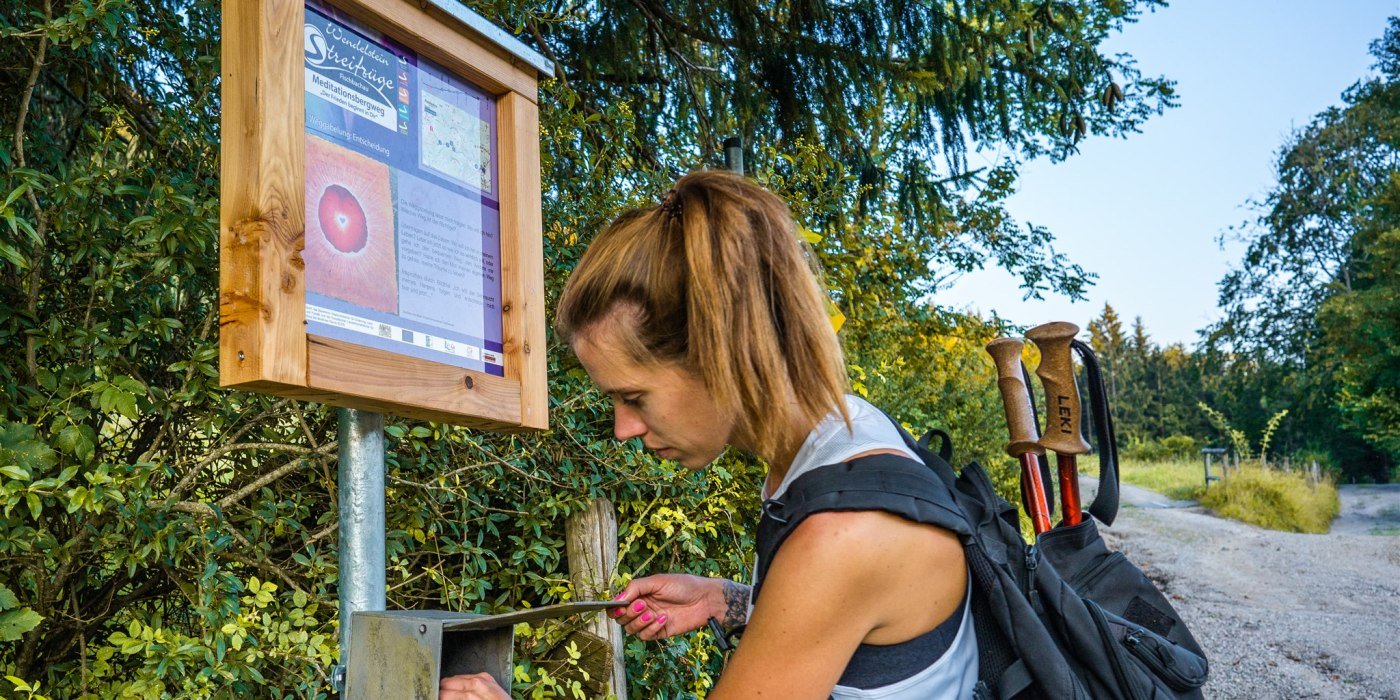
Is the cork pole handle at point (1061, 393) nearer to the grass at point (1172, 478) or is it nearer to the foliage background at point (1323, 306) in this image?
the grass at point (1172, 478)

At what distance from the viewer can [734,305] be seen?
151cm

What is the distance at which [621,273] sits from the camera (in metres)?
1.68

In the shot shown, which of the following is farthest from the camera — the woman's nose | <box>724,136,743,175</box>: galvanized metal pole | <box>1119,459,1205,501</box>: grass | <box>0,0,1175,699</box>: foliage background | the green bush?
<box>1119,459,1205,501</box>: grass

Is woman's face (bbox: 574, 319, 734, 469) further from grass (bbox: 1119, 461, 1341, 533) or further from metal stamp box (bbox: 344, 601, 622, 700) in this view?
grass (bbox: 1119, 461, 1341, 533)

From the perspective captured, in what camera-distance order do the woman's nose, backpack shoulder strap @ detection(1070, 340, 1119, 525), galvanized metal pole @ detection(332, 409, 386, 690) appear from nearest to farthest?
galvanized metal pole @ detection(332, 409, 386, 690), the woman's nose, backpack shoulder strap @ detection(1070, 340, 1119, 525)

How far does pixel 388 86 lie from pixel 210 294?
1.29 meters

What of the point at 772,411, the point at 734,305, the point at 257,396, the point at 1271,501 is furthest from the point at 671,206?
the point at 1271,501

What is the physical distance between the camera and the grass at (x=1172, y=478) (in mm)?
20828

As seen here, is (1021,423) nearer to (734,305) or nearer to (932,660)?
(932,660)

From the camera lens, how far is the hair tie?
1.65 metres

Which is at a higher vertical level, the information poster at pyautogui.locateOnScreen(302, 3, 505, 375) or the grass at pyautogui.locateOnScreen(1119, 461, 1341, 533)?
the information poster at pyautogui.locateOnScreen(302, 3, 505, 375)

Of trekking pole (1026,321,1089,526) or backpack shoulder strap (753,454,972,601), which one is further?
trekking pole (1026,321,1089,526)

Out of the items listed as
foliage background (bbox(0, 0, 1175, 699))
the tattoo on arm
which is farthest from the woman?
foliage background (bbox(0, 0, 1175, 699))

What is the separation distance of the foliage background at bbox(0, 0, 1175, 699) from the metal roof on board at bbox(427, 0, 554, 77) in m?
0.85
